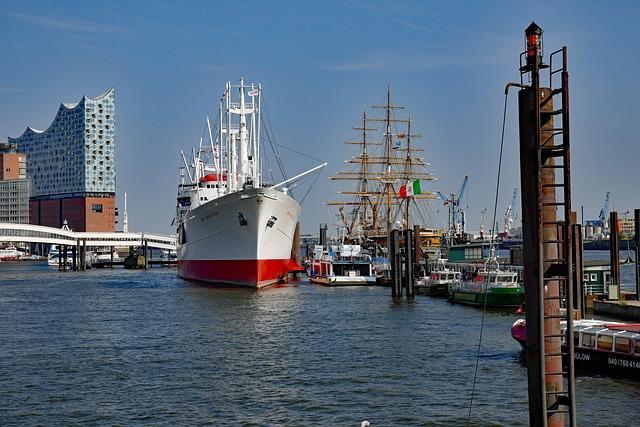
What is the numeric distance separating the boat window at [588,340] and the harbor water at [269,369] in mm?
1663

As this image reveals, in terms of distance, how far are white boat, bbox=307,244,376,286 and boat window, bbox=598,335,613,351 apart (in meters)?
56.7

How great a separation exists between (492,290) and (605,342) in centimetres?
2843

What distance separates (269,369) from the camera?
3291 cm

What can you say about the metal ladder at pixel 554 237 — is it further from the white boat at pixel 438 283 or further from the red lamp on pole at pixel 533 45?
the white boat at pixel 438 283

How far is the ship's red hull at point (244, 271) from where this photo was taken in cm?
7519

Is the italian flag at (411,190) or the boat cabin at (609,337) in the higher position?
the italian flag at (411,190)

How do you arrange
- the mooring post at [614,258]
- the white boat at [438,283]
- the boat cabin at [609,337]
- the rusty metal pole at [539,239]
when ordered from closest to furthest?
the rusty metal pole at [539,239], the boat cabin at [609,337], the mooring post at [614,258], the white boat at [438,283]

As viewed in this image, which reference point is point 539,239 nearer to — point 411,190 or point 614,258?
point 614,258

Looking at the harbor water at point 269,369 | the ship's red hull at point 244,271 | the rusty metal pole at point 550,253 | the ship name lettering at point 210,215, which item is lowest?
the harbor water at point 269,369

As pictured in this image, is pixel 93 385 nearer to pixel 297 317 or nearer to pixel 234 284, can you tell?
pixel 297 317

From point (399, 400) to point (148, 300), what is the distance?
44.4 m

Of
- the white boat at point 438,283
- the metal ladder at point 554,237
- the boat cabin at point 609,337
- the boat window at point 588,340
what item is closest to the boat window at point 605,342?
the boat cabin at point 609,337

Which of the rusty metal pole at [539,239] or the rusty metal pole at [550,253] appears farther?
the rusty metal pole at [550,253]

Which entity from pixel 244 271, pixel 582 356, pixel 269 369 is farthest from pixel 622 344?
pixel 244 271
